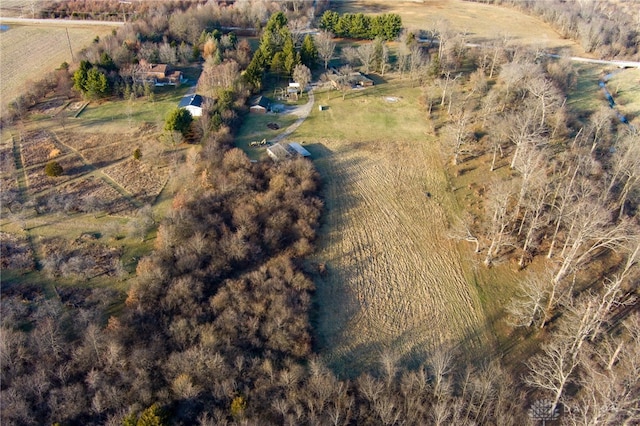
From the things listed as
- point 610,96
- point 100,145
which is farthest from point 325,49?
point 610,96

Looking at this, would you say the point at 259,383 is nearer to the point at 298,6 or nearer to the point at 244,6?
the point at 244,6

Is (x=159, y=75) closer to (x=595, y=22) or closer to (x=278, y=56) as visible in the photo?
(x=278, y=56)

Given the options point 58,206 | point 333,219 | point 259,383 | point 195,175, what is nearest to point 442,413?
point 259,383

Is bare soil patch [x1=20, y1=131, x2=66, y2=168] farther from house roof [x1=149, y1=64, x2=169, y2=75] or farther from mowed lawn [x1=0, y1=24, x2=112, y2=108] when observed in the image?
house roof [x1=149, y1=64, x2=169, y2=75]

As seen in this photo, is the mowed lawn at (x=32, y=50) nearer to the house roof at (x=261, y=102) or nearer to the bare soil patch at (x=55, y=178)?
the bare soil patch at (x=55, y=178)

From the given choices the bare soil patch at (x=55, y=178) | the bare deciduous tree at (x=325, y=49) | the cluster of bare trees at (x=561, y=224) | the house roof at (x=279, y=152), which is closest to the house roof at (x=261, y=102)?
the house roof at (x=279, y=152)

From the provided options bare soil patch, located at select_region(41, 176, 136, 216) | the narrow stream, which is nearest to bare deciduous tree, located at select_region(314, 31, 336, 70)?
bare soil patch, located at select_region(41, 176, 136, 216)
